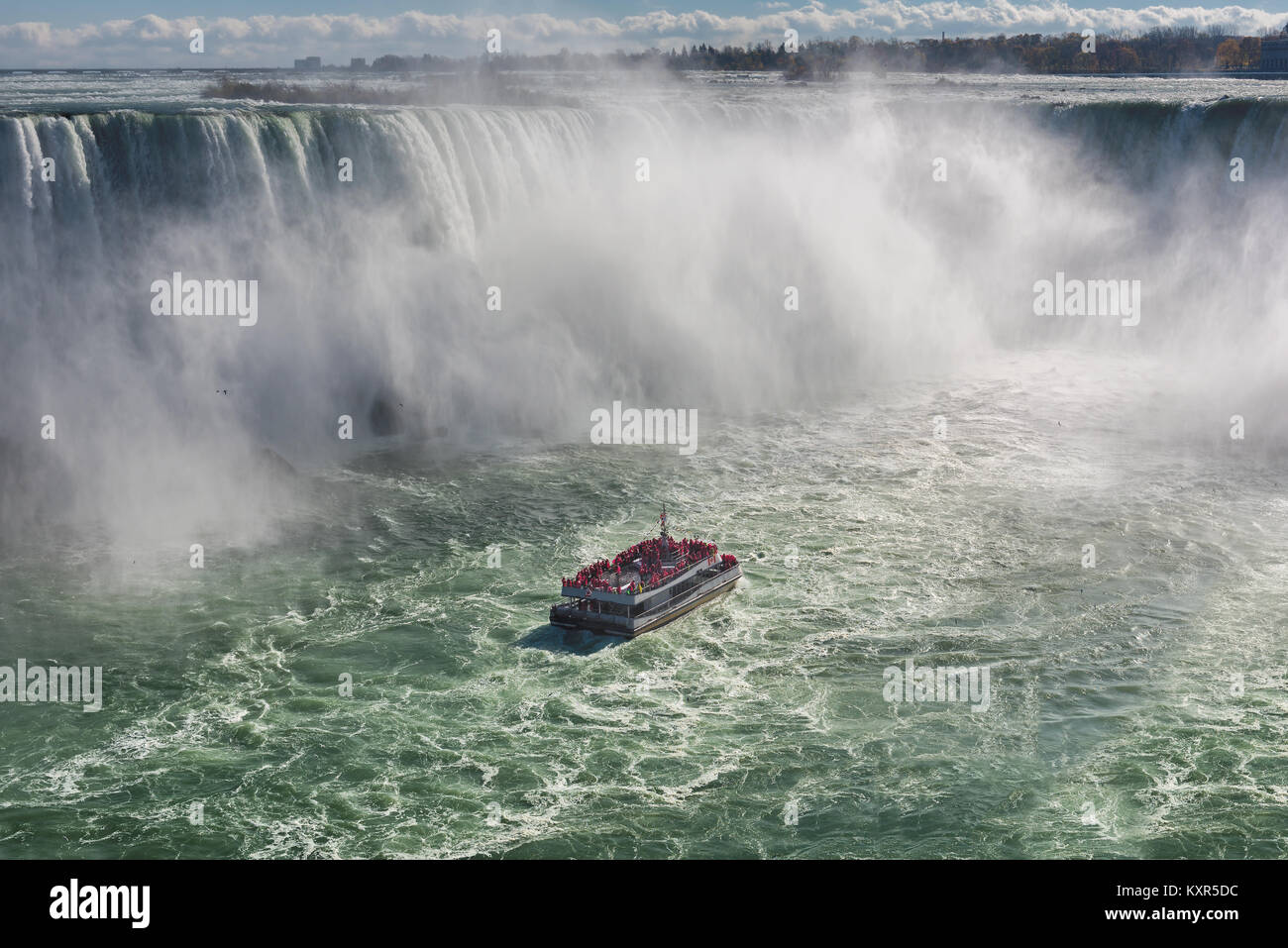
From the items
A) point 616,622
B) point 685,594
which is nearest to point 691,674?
point 616,622

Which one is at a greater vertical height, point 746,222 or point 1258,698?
point 746,222

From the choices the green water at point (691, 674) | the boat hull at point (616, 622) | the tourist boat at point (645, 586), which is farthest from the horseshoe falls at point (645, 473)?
the tourist boat at point (645, 586)

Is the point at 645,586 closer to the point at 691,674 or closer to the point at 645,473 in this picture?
the point at 691,674

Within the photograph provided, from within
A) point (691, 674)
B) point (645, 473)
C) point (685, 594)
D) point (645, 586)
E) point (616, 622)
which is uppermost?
point (645, 473)

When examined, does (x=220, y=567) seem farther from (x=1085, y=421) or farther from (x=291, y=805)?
(x=1085, y=421)

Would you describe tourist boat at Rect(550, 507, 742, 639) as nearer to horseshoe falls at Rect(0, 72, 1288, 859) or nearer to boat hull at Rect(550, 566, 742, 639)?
boat hull at Rect(550, 566, 742, 639)
